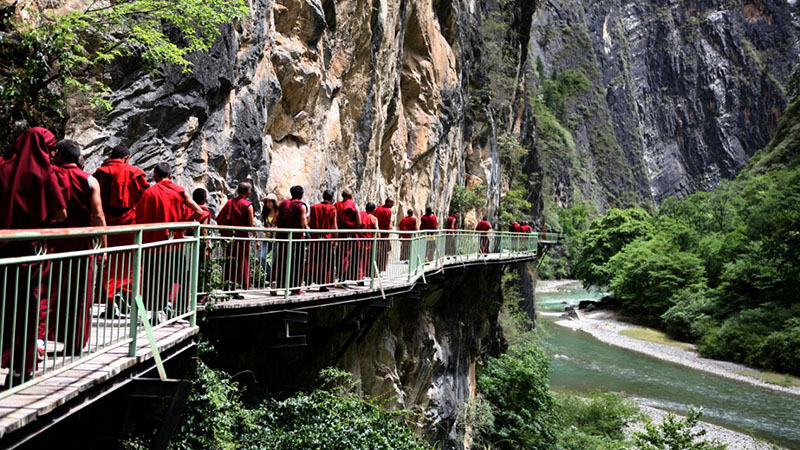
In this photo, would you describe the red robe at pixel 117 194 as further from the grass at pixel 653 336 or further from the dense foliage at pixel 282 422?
the grass at pixel 653 336

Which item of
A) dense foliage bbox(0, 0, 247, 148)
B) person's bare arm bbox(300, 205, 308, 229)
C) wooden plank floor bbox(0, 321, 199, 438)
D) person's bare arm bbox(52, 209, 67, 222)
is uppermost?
dense foliage bbox(0, 0, 247, 148)

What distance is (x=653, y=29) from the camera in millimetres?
127688

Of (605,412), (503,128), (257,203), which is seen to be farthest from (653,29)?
(257,203)

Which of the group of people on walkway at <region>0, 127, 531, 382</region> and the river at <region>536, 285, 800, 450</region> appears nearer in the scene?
the group of people on walkway at <region>0, 127, 531, 382</region>

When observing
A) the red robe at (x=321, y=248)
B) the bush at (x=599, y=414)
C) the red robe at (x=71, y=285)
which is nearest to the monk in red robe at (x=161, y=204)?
the red robe at (x=71, y=285)

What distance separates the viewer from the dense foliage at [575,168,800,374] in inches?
1363

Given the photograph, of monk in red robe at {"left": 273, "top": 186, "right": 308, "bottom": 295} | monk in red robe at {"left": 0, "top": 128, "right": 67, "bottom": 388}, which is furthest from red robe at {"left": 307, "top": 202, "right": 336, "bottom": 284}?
monk in red robe at {"left": 0, "top": 128, "right": 67, "bottom": 388}

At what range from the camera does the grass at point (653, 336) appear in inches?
1547

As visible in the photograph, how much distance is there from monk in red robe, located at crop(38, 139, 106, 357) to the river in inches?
961

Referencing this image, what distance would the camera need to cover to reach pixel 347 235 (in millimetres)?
10188

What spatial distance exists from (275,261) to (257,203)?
358cm

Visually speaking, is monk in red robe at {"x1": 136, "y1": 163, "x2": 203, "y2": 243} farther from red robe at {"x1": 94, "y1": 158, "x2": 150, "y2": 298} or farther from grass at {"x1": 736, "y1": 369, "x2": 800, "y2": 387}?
grass at {"x1": 736, "y1": 369, "x2": 800, "y2": 387}

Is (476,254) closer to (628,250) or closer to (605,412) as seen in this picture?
(605,412)

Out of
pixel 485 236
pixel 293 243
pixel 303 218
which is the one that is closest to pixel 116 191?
pixel 293 243
